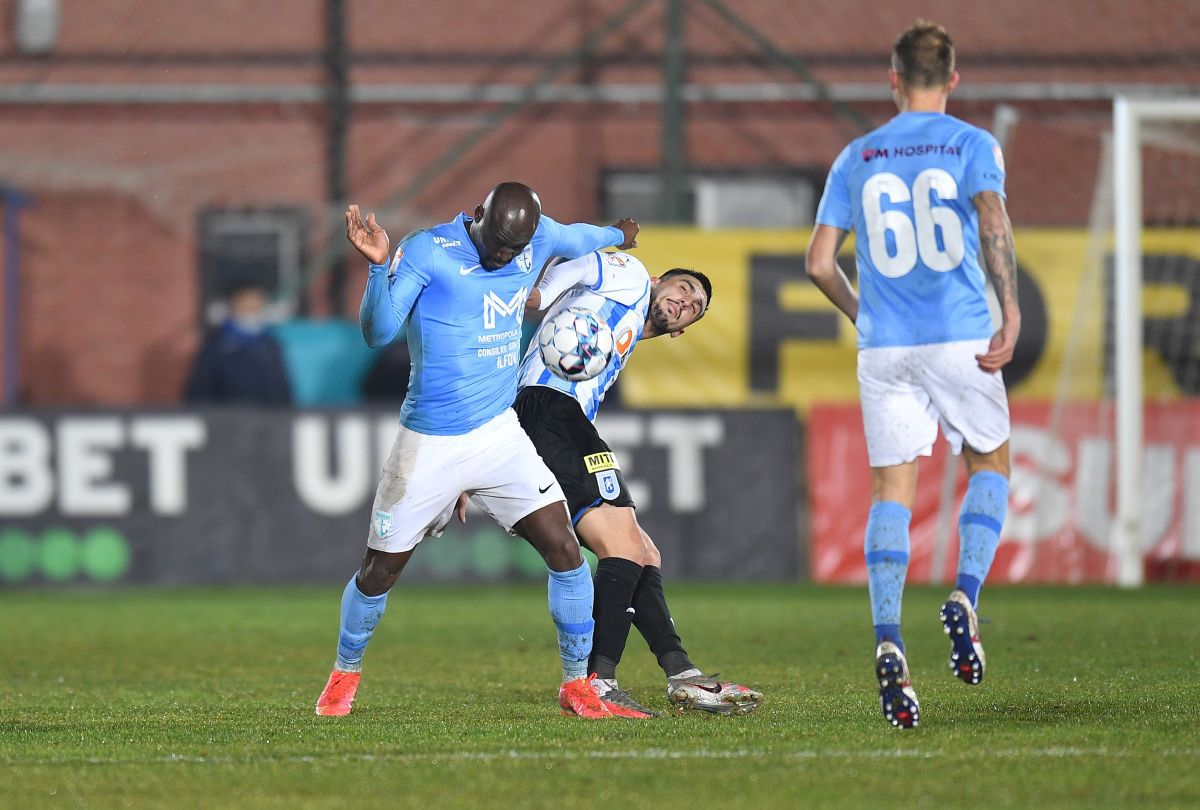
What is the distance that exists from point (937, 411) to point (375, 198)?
574 inches

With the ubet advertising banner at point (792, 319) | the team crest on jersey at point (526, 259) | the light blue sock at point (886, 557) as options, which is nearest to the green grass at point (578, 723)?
the light blue sock at point (886, 557)

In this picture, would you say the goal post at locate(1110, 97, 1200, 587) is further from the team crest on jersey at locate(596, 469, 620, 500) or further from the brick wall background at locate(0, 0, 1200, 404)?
the team crest on jersey at locate(596, 469, 620, 500)

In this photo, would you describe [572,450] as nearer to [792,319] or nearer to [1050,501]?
[1050,501]

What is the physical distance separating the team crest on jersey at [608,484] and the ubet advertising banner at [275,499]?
7332mm

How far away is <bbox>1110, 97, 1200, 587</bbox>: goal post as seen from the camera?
42.9 ft

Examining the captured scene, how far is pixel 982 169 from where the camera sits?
Answer: 5.78m

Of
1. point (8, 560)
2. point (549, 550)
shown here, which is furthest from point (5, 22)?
point (549, 550)

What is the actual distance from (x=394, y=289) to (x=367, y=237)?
196mm

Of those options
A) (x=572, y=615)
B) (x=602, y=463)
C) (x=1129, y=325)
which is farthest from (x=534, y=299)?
Result: (x=1129, y=325)

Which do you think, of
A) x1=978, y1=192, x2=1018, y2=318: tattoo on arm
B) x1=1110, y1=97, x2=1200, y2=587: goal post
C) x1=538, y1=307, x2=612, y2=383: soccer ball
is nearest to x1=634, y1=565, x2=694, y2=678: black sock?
x1=538, y1=307, x2=612, y2=383: soccer ball

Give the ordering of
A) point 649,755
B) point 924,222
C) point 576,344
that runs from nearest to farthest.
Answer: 1. point 649,755
2. point 924,222
3. point 576,344

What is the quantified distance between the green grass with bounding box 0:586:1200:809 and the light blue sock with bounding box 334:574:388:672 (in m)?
0.21

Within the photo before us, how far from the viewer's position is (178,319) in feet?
65.7

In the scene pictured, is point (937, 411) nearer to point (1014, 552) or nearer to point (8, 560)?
point (1014, 552)
